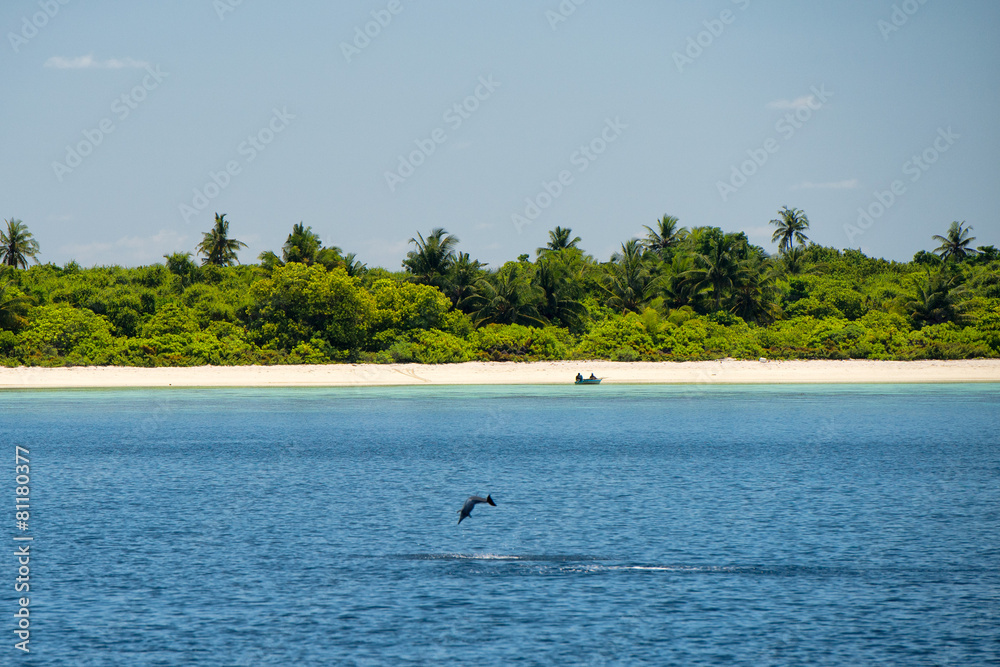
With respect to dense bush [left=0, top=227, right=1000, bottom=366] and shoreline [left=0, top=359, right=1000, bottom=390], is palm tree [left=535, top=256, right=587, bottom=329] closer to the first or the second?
dense bush [left=0, top=227, right=1000, bottom=366]

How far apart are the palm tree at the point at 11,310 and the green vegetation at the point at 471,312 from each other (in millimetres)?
88

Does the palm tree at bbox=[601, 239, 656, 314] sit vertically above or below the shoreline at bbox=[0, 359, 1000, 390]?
above

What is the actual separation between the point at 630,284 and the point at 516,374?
1570 cm

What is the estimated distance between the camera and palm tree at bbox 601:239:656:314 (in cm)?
7125

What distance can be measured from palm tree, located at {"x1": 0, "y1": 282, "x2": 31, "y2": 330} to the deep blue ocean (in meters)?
26.0

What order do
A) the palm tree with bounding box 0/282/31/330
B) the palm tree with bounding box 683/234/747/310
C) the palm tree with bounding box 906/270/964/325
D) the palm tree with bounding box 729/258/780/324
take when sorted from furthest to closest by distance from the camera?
the palm tree with bounding box 729/258/780/324, the palm tree with bounding box 683/234/747/310, the palm tree with bounding box 906/270/964/325, the palm tree with bounding box 0/282/31/330

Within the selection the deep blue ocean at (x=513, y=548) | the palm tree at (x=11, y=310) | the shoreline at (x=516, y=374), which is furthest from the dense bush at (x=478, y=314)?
the deep blue ocean at (x=513, y=548)

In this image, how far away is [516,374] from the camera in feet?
198

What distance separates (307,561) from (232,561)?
52.0 inches

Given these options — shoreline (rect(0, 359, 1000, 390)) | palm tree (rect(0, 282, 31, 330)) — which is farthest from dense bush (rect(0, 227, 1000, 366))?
shoreline (rect(0, 359, 1000, 390))

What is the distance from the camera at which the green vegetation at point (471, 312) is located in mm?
60906

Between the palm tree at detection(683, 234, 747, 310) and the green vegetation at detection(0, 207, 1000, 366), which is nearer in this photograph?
the green vegetation at detection(0, 207, 1000, 366)

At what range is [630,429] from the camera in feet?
125

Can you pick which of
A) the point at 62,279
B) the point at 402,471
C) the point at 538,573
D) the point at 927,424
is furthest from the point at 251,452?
the point at 62,279
